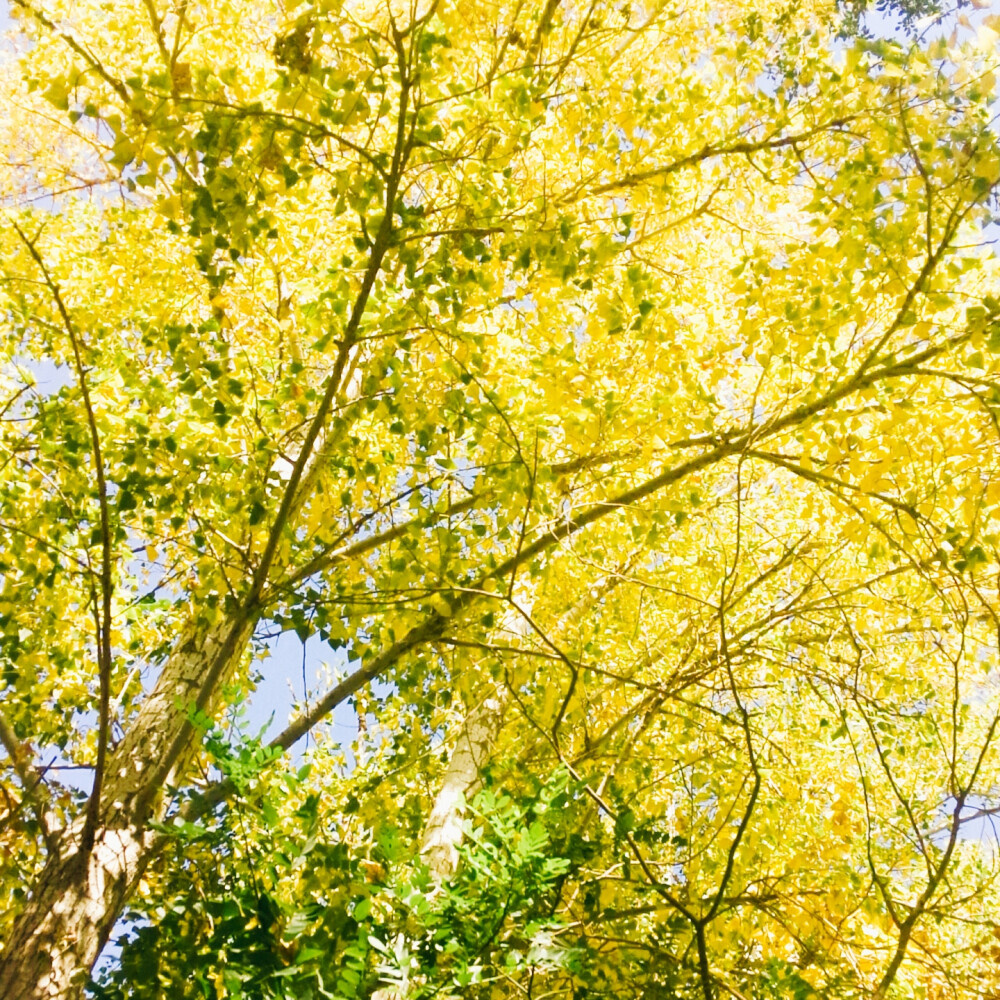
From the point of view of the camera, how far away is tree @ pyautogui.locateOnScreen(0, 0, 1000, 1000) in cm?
217

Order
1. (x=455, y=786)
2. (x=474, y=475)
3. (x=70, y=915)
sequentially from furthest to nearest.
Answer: (x=455, y=786)
(x=474, y=475)
(x=70, y=915)

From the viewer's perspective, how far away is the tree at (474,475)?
7.13 feet

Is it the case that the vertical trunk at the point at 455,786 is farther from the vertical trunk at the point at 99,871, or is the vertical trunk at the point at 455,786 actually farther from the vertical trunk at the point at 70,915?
the vertical trunk at the point at 70,915

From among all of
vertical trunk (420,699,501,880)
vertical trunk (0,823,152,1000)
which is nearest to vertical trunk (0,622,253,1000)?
vertical trunk (0,823,152,1000)

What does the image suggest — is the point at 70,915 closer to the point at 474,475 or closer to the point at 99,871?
the point at 99,871

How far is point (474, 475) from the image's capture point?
3438 mm

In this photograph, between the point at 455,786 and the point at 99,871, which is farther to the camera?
the point at 455,786

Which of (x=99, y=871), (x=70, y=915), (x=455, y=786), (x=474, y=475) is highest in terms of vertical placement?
(x=474, y=475)

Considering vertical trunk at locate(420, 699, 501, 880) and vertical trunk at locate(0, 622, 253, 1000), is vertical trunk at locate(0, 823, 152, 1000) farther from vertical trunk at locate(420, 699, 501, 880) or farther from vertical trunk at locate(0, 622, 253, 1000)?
vertical trunk at locate(420, 699, 501, 880)

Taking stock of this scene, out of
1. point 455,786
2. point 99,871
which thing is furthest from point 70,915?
point 455,786

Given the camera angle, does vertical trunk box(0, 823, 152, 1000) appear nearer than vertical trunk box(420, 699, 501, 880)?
Yes

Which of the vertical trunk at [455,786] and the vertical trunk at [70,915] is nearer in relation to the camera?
the vertical trunk at [70,915]

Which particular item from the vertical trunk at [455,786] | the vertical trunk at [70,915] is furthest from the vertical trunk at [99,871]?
the vertical trunk at [455,786]

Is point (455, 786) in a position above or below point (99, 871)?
above
